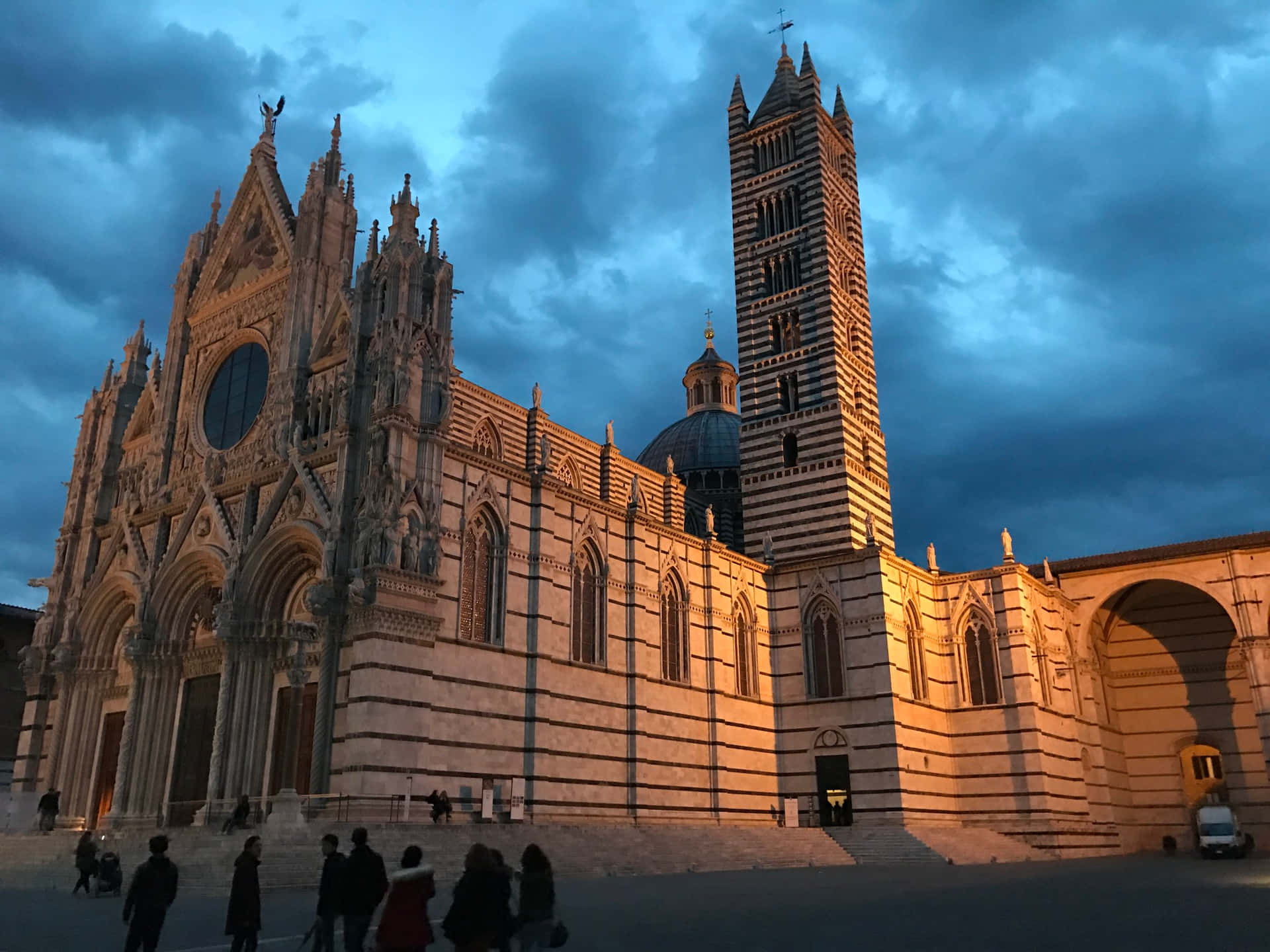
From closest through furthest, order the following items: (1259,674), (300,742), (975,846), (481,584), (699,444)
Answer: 1. (300,742)
2. (481,584)
3. (975,846)
4. (1259,674)
5. (699,444)

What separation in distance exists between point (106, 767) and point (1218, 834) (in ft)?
109

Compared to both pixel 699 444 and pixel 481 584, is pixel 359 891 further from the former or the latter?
pixel 699 444

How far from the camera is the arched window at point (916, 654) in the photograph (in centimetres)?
3369

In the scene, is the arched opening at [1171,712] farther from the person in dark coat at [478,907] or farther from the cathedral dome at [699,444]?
the person in dark coat at [478,907]

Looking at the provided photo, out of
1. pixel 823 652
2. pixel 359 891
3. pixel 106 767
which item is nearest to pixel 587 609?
pixel 823 652

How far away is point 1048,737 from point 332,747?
23111mm

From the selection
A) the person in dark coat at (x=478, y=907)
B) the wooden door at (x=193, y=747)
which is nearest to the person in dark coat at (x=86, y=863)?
the wooden door at (x=193, y=747)

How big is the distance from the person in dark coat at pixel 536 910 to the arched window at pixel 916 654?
26.6 metres

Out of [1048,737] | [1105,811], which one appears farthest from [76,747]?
[1105,811]

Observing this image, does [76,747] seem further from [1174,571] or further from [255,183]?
[1174,571]

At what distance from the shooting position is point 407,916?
24.5ft

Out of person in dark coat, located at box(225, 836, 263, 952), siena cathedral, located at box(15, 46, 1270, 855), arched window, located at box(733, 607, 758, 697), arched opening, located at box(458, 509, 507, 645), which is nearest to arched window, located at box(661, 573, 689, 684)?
siena cathedral, located at box(15, 46, 1270, 855)

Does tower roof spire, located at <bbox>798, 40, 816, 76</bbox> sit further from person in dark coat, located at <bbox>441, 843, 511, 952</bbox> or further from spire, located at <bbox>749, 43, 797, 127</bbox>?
person in dark coat, located at <bbox>441, 843, 511, 952</bbox>

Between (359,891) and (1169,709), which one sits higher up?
(1169,709)
